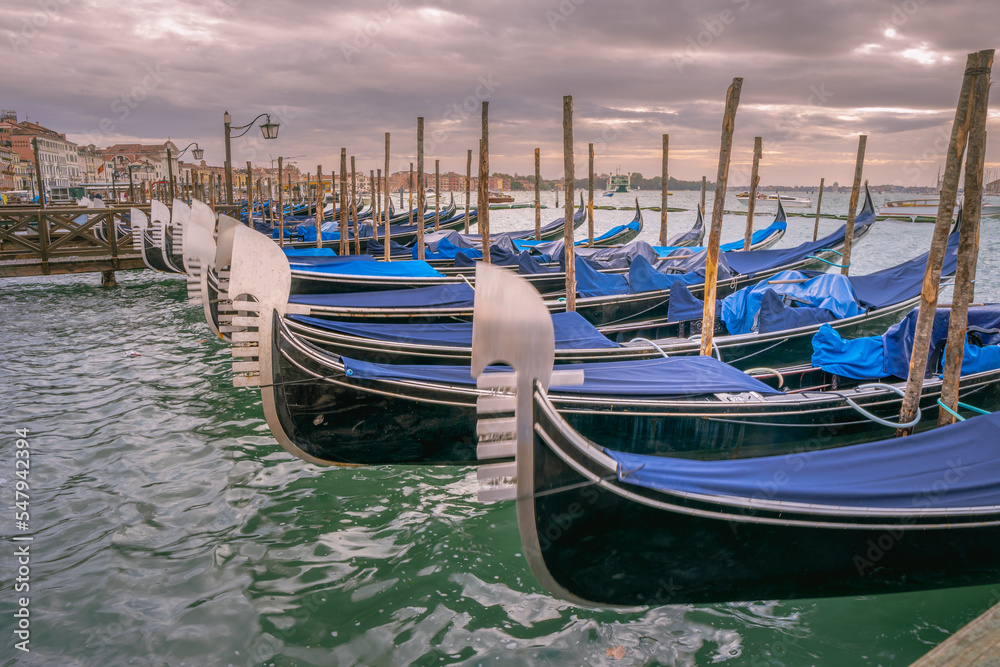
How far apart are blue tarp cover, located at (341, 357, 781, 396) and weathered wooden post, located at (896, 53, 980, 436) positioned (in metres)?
0.84

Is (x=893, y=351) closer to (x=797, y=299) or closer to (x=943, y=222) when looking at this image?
(x=943, y=222)

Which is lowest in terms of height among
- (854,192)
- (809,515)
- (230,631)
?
(230,631)

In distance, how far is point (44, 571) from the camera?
3.26m

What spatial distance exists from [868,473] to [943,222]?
57.4 inches

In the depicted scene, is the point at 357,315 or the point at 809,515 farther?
the point at 357,315

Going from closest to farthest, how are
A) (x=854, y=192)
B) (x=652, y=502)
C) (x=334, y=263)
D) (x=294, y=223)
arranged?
(x=652, y=502) → (x=334, y=263) → (x=854, y=192) → (x=294, y=223)

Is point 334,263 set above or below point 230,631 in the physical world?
above

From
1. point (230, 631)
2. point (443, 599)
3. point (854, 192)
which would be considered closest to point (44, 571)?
point (230, 631)

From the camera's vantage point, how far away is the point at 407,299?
6707mm

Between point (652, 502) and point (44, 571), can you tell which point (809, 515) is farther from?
point (44, 571)

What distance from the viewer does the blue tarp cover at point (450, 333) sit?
511 cm

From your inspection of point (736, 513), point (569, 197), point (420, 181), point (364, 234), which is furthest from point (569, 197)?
point (364, 234)

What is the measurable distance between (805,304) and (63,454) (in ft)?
22.7

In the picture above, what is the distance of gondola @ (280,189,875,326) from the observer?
657 centimetres
